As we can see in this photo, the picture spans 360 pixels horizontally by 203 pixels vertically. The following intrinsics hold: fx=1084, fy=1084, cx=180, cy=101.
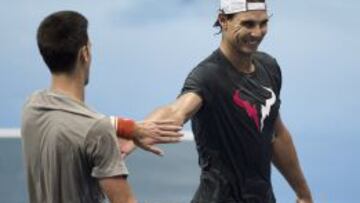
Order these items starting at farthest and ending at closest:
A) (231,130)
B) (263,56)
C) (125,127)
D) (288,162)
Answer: (288,162) → (263,56) → (231,130) → (125,127)

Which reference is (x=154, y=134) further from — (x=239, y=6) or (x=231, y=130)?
(x=239, y=6)

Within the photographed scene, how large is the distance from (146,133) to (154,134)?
33 mm

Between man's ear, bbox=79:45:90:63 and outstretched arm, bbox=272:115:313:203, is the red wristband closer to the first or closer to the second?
man's ear, bbox=79:45:90:63

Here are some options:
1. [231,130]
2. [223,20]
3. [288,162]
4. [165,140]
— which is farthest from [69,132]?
[288,162]

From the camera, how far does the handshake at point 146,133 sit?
3369 mm

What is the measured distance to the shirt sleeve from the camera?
3.11 meters

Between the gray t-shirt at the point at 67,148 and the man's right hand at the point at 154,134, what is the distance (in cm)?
24

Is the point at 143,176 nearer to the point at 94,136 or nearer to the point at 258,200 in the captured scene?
the point at 258,200

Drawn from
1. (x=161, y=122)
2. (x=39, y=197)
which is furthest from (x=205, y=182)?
(x=39, y=197)

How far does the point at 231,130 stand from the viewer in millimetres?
4285

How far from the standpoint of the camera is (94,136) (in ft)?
10.2

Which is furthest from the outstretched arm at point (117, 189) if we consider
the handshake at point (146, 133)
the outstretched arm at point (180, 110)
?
the outstretched arm at point (180, 110)

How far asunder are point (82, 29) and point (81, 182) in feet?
1.47

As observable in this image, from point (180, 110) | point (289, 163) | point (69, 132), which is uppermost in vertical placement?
point (69, 132)
